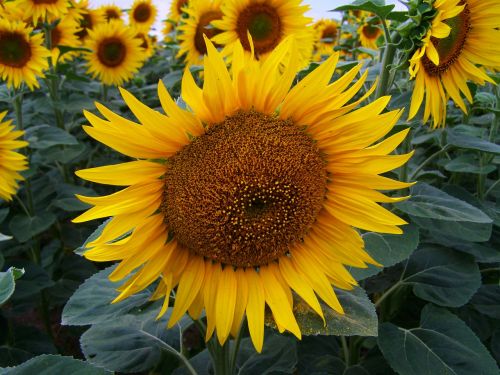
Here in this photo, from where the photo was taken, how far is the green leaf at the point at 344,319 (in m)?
1.23

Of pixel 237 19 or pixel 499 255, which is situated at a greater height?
pixel 237 19

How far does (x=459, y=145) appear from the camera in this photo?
204 cm

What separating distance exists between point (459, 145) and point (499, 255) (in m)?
0.48

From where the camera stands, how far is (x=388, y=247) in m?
1.74

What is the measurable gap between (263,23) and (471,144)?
184 centimetres

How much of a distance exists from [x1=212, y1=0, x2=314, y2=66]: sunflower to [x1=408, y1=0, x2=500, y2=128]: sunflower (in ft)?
4.54

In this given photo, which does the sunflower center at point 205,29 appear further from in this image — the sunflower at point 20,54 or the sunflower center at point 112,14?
the sunflower center at point 112,14

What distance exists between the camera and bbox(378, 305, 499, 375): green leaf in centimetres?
168

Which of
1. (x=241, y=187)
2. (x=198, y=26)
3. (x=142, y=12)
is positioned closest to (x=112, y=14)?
(x=142, y=12)

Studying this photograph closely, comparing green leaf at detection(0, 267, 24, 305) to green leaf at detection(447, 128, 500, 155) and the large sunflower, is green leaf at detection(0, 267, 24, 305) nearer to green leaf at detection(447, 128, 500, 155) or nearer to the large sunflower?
green leaf at detection(447, 128, 500, 155)

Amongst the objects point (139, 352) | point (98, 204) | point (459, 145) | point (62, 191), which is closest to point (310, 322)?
point (98, 204)

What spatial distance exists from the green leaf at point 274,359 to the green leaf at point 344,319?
1.66 feet

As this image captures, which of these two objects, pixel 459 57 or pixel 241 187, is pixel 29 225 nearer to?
pixel 241 187

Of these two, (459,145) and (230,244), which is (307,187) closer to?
(230,244)
